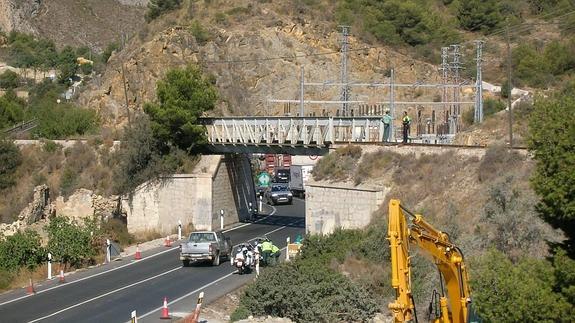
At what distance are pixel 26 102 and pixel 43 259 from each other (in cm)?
6980

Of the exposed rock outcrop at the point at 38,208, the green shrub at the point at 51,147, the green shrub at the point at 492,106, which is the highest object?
the green shrub at the point at 492,106

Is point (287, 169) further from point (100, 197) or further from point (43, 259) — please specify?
point (43, 259)

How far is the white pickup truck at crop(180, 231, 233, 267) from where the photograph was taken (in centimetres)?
3416

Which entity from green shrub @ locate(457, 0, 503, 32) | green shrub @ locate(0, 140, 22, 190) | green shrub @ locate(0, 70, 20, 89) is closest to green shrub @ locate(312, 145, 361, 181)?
green shrub @ locate(0, 140, 22, 190)

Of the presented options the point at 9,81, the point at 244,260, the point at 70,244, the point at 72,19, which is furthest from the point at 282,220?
the point at 72,19

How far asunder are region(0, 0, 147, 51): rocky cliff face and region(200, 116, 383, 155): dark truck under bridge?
112799 millimetres

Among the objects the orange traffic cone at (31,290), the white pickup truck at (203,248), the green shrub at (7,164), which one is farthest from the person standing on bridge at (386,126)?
the green shrub at (7,164)

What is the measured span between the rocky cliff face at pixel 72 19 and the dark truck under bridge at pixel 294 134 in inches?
4441

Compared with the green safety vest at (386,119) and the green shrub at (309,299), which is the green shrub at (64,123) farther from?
the green shrub at (309,299)

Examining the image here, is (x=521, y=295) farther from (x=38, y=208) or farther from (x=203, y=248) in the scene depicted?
(x=38, y=208)

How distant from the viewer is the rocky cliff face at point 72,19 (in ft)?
523

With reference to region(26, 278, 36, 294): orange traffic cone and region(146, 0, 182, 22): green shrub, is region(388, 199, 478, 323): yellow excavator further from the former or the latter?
region(146, 0, 182, 22): green shrub

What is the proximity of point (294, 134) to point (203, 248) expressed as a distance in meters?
12.2

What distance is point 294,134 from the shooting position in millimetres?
45031
